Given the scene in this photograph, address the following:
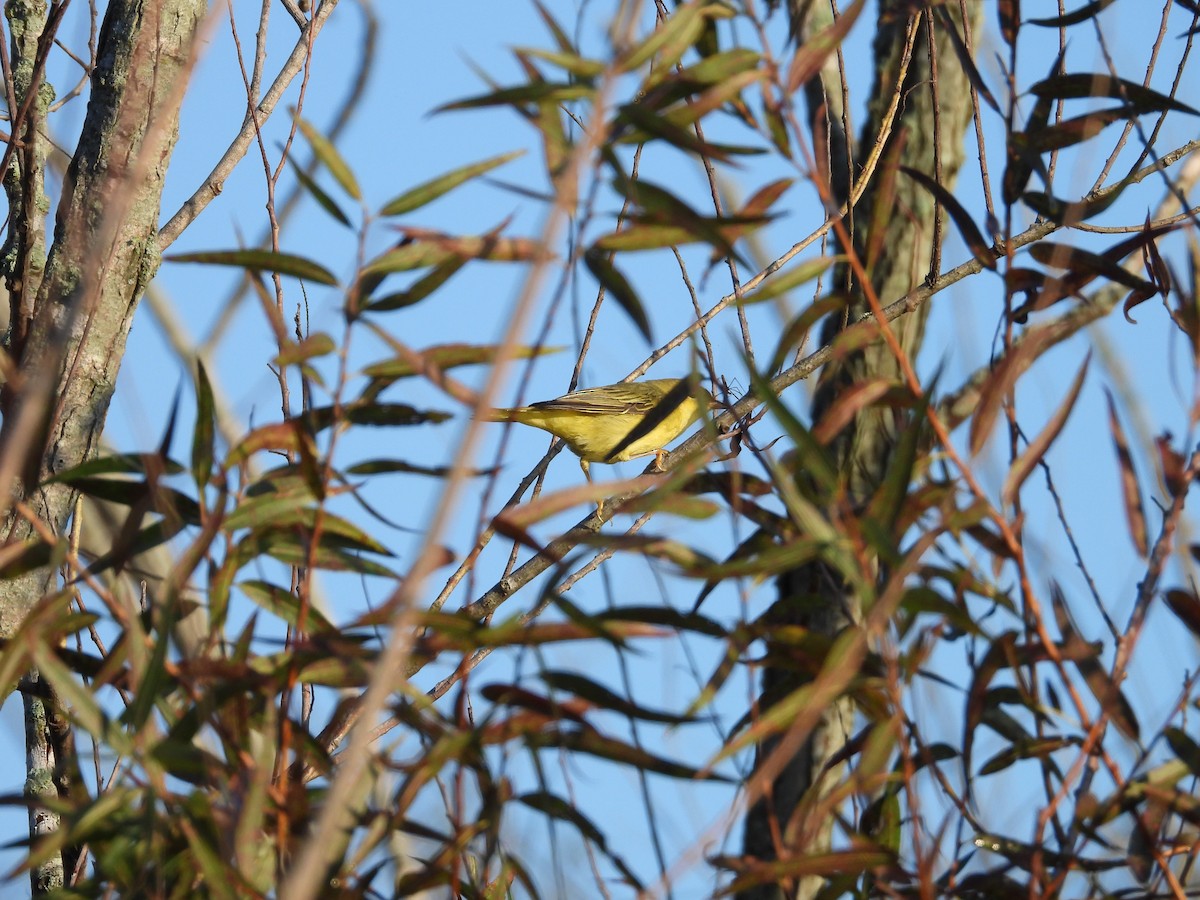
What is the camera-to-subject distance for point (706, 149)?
5.04ft

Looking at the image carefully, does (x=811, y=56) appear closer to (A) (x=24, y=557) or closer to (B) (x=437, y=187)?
(B) (x=437, y=187)

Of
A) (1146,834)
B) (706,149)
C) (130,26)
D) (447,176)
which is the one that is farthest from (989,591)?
(130,26)

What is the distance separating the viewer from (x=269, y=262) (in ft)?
5.09

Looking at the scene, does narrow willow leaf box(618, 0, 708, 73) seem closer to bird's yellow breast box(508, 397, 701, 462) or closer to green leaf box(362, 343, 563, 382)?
green leaf box(362, 343, 563, 382)

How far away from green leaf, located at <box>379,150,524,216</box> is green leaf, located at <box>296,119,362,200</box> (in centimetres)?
5

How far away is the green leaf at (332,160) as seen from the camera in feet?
5.00

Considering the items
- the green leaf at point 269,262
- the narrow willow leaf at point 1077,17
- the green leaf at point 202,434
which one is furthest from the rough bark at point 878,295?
the green leaf at point 202,434

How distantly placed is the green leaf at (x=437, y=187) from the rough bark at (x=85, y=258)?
3.77 ft

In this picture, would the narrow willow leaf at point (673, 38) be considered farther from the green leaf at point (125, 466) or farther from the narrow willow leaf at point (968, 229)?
the green leaf at point (125, 466)

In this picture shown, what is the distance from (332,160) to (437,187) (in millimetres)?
143

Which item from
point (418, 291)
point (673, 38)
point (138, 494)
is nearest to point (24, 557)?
point (138, 494)

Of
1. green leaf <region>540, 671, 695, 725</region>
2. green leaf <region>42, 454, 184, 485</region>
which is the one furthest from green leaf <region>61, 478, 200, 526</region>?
green leaf <region>540, 671, 695, 725</region>

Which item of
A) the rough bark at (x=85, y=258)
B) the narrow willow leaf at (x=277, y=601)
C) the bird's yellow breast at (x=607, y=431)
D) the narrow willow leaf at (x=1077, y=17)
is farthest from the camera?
the bird's yellow breast at (x=607, y=431)

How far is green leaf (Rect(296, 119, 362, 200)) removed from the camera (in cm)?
153
